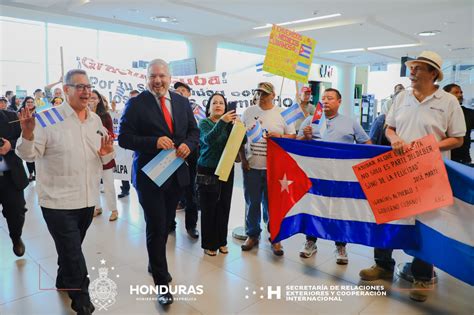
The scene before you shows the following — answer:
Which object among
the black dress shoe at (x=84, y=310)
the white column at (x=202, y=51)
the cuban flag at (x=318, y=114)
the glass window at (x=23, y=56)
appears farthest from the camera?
the white column at (x=202, y=51)

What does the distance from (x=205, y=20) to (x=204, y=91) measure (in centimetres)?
271

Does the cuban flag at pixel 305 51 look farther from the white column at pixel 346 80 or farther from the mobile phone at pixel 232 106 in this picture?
the white column at pixel 346 80

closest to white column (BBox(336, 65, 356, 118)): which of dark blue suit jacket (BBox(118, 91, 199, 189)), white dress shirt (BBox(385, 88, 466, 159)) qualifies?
white dress shirt (BBox(385, 88, 466, 159))

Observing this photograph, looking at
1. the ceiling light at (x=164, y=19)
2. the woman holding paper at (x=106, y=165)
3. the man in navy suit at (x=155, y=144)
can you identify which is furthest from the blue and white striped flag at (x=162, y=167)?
the ceiling light at (x=164, y=19)

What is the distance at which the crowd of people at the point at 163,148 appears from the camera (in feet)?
6.81

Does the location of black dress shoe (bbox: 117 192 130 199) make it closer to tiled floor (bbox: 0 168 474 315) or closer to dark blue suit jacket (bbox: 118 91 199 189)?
tiled floor (bbox: 0 168 474 315)

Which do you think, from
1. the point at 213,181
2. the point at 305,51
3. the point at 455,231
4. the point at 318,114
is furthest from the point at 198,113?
the point at 455,231

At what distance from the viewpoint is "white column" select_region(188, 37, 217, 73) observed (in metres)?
9.61

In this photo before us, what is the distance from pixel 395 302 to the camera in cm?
246

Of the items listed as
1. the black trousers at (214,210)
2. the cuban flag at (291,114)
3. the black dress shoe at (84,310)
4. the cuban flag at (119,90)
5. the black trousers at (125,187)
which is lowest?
the black dress shoe at (84,310)

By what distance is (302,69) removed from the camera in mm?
3385

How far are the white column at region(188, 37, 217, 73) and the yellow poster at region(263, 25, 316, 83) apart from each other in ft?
21.5

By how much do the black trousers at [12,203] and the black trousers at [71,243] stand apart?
102cm

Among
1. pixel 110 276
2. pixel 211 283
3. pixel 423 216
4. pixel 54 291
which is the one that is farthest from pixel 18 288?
pixel 423 216
